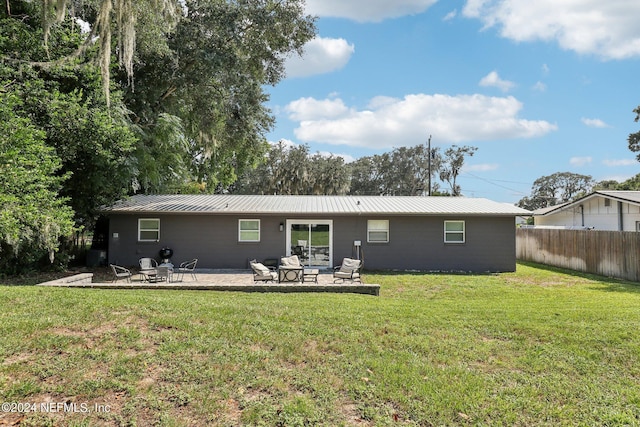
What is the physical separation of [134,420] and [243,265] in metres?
11.3

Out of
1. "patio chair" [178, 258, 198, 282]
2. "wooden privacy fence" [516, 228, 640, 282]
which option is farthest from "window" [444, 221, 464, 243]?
"patio chair" [178, 258, 198, 282]

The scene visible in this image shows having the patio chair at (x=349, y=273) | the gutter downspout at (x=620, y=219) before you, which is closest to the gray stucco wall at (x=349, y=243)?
the patio chair at (x=349, y=273)

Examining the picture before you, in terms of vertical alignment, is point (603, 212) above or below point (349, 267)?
above

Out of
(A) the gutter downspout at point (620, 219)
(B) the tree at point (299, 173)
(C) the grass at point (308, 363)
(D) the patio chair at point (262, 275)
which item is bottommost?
(C) the grass at point (308, 363)

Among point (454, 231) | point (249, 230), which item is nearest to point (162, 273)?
point (249, 230)

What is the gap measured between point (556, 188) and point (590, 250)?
207ft

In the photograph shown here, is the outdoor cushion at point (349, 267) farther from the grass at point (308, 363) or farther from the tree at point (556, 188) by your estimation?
the tree at point (556, 188)

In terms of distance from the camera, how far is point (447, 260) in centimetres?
1433

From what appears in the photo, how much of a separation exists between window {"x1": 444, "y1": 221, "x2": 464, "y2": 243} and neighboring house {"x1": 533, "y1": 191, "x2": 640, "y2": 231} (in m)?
3.55

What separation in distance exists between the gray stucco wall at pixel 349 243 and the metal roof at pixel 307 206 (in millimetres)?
407

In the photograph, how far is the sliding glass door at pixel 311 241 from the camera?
14.3 meters

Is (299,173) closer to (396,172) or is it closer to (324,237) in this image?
(396,172)

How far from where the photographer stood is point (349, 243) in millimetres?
14344

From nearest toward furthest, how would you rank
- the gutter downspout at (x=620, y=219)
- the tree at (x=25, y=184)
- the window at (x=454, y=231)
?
the tree at (x=25, y=184)
the window at (x=454, y=231)
the gutter downspout at (x=620, y=219)
